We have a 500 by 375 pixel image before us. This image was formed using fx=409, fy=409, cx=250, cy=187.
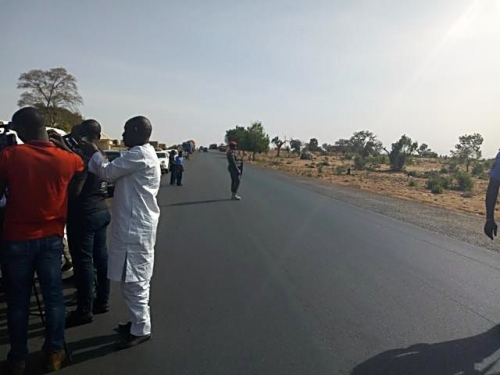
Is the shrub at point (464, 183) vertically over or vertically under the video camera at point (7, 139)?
under

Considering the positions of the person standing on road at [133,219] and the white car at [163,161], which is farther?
the white car at [163,161]

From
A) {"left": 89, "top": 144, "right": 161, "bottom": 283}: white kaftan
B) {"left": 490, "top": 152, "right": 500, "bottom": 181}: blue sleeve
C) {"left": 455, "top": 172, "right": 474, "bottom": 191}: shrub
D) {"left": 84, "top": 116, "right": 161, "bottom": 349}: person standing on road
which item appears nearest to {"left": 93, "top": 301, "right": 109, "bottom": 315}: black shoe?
{"left": 84, "top": 116, "right": 161, "bottom": 349}: person standing on road

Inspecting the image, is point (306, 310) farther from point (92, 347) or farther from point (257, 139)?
point (257, 139)

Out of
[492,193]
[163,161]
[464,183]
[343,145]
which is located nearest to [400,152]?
[464,183]

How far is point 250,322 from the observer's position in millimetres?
4180

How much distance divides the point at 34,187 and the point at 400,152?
48317 mm

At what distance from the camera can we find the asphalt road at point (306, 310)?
3.45m

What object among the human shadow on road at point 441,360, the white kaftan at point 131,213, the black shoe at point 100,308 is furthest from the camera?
the black shoe at point 100,308

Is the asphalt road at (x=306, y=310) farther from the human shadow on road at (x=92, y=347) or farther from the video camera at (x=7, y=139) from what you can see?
the video camera at (x=7, y=139)

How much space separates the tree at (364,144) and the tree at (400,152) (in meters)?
25.5

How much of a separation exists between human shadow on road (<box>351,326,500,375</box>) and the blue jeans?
2.44 meters

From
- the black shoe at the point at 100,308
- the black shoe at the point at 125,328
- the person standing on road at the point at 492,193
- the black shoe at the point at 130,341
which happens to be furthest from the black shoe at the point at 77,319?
the person standing on road at the point at 492,193

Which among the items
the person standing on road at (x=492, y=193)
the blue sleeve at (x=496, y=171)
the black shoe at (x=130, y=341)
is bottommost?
the black shoe at (x=130, y=341)

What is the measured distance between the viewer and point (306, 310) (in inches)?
181
